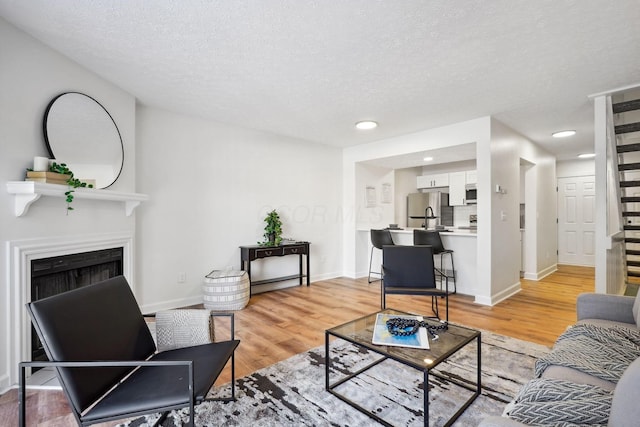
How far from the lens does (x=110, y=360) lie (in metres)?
1.46

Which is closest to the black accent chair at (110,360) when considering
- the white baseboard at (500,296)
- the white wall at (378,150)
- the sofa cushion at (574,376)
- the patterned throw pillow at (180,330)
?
the patterned throw pillow at (180,330)

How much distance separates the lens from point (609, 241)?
9.59 ft

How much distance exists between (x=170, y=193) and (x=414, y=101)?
3.01 metres

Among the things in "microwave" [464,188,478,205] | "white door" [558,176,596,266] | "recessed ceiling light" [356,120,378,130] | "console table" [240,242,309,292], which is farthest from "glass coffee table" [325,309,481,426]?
"white door" [558,176,596,266]

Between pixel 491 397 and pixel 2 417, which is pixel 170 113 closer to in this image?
pixel 2 417

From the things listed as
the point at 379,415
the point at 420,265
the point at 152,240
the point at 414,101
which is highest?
the point at 414,101

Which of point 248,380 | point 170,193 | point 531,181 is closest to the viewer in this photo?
point 248,380

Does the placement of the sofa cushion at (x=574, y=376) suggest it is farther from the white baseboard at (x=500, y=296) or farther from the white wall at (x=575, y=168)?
the white wall at (x=575, y=168)

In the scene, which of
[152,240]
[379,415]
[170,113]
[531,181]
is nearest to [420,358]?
[379,415]

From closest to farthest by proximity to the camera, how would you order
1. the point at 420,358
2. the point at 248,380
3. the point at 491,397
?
the point at 420,358, the point at 491,397, the point at 248,380

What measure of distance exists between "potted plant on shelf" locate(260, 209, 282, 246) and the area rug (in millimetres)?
2150

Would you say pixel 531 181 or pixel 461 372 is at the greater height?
pixel 531 181

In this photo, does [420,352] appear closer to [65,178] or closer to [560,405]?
[560,405]

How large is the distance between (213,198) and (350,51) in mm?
2622
